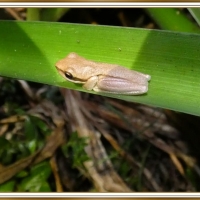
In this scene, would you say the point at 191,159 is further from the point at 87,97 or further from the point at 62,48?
the point at 62,48

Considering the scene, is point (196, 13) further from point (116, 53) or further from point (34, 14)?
point (34, 14)

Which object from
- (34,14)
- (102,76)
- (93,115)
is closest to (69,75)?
(102,76)

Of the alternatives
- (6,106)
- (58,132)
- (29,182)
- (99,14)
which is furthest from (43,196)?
(99,14)

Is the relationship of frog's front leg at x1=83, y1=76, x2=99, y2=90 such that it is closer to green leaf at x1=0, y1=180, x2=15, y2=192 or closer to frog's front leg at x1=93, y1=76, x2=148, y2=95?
frog's front leg at x1=93, y1=76, x2=148, y2=95

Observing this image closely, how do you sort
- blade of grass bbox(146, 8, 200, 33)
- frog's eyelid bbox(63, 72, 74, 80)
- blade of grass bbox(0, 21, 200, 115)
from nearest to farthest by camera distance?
blade of grass bbox(0, 21, 200, 115)
frog's eyelid bbox(63, 72, 74, 80)
blade of grass bbox(146, 8, 200, 33)

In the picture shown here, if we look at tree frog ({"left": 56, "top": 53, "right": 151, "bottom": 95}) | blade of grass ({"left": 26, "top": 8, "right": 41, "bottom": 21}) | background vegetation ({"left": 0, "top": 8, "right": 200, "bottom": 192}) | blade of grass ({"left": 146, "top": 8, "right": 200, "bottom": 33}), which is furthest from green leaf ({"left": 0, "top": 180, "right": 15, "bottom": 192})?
blade of grass ({"left": 146, "top": 8, "right": 200, "bottom": 33})
